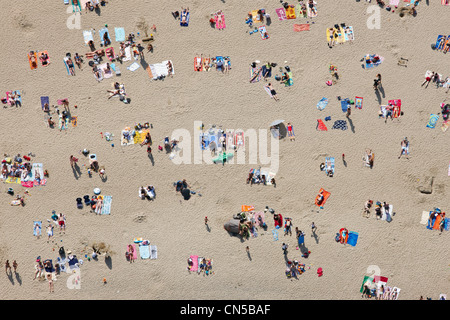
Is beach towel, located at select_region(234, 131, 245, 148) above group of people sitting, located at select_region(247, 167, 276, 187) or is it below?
above

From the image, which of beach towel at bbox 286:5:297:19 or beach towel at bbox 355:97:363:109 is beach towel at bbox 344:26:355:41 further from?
beach towel at bbox 355:97:363:109

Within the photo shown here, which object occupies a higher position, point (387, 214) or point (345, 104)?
point (345, 104)

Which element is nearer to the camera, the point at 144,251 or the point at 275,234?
the point at 144,251

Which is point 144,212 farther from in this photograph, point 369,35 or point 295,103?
point 369,35

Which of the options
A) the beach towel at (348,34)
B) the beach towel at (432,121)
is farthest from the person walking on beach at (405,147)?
the beach towel at (348,34)

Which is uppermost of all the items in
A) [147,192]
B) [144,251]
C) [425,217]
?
[147,192]

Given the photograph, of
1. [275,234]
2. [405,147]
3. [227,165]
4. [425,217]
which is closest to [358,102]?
[405,147]

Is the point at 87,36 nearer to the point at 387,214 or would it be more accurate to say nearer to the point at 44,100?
the point at 44,100

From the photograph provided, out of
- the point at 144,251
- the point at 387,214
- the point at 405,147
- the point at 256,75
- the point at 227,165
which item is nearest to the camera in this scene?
the point at 144,251

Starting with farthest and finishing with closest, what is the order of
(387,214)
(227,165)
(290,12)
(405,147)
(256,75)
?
(290,12) → (256,75) → (227,165) → (405,147) → (387,214)

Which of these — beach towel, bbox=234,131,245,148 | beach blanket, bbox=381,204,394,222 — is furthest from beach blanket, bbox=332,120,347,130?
beach towel, bbox=234,131,245,148
